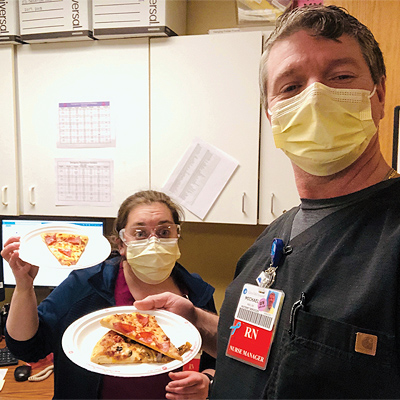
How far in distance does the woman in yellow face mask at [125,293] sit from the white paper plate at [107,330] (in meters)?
0.15

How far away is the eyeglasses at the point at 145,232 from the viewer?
1515mm

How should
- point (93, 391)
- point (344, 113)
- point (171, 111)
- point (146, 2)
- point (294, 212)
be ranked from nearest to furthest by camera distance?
point (344, 113)
point (294, 212)
point (93, 391)
point (146, 2)
point (171, 111)

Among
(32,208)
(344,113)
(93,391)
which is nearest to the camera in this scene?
(344,113)

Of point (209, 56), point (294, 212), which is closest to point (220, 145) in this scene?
point (209, 56)

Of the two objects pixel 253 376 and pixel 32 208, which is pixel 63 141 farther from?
pixel 253 376

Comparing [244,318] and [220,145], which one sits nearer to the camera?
[244,318]

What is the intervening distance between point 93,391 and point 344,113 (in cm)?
133

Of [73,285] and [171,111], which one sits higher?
[171,111]

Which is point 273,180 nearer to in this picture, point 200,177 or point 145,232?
point 200,177

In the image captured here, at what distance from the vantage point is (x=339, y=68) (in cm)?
79

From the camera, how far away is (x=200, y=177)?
189 centimetres

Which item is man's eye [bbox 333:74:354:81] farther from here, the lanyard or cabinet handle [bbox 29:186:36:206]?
cabinet handle [bbox 29:186:36:206]

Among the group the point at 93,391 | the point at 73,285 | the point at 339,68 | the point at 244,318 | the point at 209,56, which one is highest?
the point at 209,56

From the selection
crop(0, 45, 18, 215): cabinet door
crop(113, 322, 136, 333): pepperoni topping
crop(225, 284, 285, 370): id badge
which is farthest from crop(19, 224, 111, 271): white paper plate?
crop(0, 45, 18, 215): cabinet door
